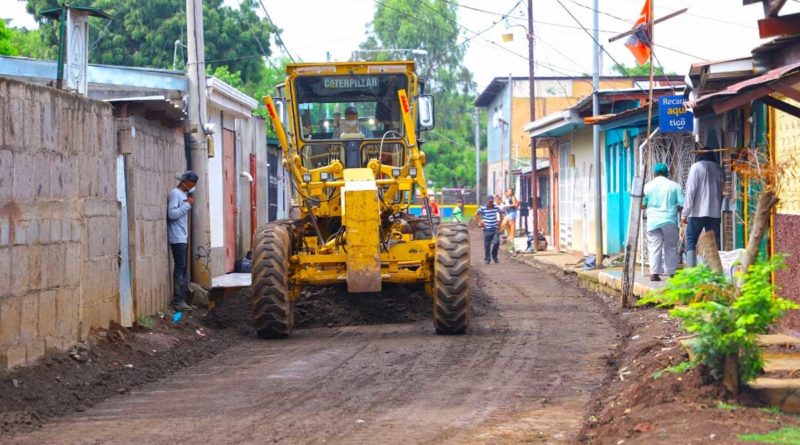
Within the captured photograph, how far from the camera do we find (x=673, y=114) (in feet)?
49.8

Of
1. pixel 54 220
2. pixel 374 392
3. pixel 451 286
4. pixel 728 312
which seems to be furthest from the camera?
pixel 451 286

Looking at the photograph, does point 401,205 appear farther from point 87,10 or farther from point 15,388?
point 15,388

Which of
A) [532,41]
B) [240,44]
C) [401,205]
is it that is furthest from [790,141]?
[240,44]

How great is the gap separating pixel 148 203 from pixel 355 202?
272 centimetres

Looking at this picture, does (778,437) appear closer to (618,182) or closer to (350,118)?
(350,118)

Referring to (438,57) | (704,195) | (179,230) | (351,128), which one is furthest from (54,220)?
(438,57)

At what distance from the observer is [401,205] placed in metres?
14.5

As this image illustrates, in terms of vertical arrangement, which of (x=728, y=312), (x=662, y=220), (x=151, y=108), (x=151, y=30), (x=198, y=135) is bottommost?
(x=728, y=312)

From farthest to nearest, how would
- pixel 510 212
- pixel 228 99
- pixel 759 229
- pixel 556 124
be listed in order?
pixel 510 212, pixel 556 124, pixel 228 99, pixel 759 229

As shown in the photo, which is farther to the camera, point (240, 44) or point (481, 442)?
point (240, 44)

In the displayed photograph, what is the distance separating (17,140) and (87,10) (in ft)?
9.40

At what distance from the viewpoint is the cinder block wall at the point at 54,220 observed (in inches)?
371

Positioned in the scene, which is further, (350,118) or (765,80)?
(350,118)

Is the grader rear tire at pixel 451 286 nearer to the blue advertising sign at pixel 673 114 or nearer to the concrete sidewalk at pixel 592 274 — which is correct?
the concrete sidewalk at pixel 592 274
